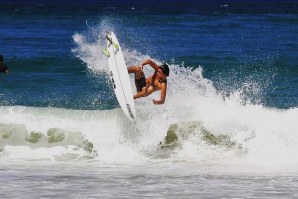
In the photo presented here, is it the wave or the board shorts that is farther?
the board shorts

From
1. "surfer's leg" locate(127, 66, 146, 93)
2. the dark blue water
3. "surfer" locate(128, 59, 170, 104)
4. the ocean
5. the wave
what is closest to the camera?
the ocean

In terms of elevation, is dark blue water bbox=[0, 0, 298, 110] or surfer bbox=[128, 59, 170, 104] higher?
dark blue water bbox=[0, 0, 298, 110]

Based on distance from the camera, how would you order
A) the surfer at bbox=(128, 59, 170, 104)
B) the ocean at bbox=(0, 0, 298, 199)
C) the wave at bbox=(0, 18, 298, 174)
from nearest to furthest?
1. the ocean at bbox=(0, 0, 298, 199)
2. the wave at bbox=(0, 18, 298, 174)
3. the surfer at bbox=(128, 59, 170, 104)

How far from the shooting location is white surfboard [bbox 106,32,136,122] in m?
14.3

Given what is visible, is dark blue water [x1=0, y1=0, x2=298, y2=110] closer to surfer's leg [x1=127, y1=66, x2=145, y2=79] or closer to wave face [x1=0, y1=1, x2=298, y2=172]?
wave face [x1=0, y1=1, x2=298, y2=172]

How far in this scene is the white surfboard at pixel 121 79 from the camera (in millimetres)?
14273

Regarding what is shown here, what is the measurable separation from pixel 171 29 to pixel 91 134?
91.0 ft

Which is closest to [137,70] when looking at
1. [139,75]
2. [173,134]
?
[139,75]

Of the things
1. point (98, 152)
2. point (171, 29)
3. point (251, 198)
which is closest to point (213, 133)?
point (98, 152)

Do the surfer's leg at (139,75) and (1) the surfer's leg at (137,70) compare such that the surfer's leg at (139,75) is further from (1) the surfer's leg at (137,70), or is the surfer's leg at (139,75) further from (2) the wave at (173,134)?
(2) the wave at (173,134)

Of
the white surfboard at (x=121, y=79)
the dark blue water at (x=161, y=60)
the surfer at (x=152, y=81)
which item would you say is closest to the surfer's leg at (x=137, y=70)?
the surfer at (x=152, y=81)

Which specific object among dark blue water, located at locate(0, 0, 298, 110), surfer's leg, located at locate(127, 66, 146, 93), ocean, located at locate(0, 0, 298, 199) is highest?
dark blue water, located at locate(0, 0, 298, 110)

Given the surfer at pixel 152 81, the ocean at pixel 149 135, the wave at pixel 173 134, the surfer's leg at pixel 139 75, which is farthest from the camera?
the surfer's leg at pixel 139 75

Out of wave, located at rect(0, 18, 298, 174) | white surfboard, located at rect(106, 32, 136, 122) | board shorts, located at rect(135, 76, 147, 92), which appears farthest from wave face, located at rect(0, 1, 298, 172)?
board shorts, located at rect(135, 76, 147, 92)
